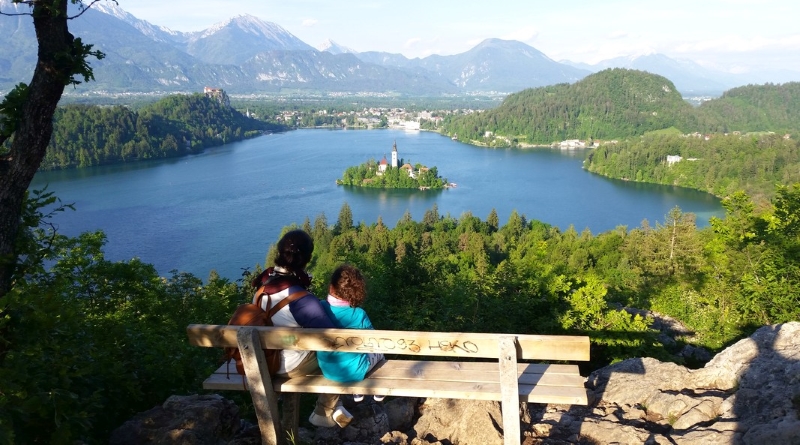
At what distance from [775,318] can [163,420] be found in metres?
6.38

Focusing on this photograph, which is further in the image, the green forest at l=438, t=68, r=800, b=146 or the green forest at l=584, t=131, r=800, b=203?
the green forest at l=438, t=68, r=800, b=146

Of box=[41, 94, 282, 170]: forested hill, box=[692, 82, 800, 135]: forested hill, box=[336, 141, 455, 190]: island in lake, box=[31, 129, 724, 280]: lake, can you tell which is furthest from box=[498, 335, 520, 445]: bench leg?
box=[692, 82, 800, 135]: forested hill

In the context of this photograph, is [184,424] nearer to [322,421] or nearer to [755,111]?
[322,421]

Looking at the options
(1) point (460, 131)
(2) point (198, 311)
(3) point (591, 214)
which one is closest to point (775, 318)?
(2) point (198, 311)

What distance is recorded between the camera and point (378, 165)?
6203 centimetres

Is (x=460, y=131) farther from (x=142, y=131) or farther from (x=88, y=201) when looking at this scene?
(x=88, y=201)

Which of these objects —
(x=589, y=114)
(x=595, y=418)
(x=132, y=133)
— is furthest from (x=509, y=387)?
(x=589, y=114)

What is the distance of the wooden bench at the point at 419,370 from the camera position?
208cm

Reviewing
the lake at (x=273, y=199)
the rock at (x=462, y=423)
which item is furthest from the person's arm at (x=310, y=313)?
the lake at (x=273, y=199)

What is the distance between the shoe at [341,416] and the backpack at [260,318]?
20.0 inches

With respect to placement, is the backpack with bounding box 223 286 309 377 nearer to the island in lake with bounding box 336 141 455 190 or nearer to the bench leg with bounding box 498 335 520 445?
the bench leg with bounding box 498 335 520 445

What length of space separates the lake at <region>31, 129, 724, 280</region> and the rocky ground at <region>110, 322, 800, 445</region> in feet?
82.7

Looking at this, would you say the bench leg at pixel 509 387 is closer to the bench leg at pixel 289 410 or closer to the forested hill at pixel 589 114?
the bench leg at pixel 289 410

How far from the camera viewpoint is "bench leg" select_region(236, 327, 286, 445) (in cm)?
233
